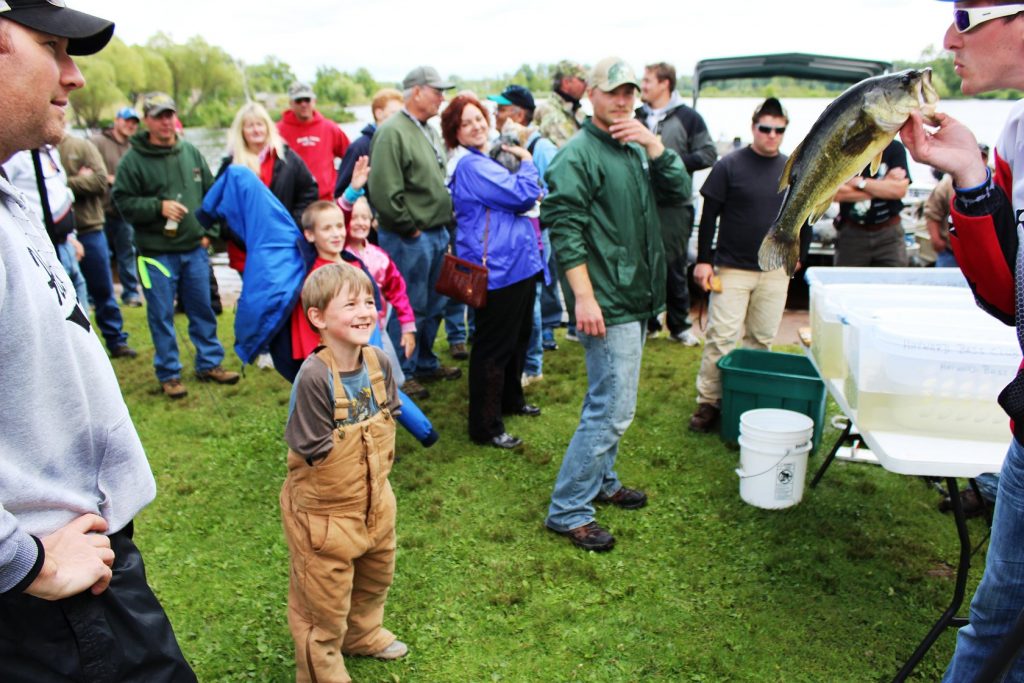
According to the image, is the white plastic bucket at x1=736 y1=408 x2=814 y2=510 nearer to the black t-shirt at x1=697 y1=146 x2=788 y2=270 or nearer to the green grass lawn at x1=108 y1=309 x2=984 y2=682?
the green grass lawn at x1=108 y1=309 x2=984 y2=682

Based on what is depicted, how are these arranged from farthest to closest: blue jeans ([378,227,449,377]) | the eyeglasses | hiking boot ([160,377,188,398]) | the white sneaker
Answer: hiking boot ([160,377,188,398]), blue jeans ([378,227,449,377]), the white sneaker, the eyeglasses

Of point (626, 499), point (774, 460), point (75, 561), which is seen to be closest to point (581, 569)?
point (626, 499)

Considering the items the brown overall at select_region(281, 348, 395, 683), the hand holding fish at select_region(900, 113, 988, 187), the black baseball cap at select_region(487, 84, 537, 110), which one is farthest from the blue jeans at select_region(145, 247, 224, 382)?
the hand holding fish at select_region(900, 113, 988, 187)

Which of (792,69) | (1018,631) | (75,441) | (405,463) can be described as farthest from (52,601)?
(792,69)

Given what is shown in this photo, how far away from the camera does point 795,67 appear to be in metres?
9.43

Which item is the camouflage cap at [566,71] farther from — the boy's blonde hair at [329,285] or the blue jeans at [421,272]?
the boy's blonde hair at [329,285]

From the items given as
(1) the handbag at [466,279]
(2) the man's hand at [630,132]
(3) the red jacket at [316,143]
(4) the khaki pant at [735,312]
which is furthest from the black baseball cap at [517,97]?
(2) the man's hand at [630,132]

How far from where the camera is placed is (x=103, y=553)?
1.62m

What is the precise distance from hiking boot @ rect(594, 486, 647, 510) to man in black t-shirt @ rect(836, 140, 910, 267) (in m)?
3.27

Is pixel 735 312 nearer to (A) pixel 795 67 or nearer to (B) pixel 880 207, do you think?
(B) pixel 880 207

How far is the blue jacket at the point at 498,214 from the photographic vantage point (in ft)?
16.4

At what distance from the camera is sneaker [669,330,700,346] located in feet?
24.7

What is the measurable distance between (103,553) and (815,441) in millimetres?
4402

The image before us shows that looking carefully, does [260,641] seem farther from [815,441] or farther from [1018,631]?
[815,441]
